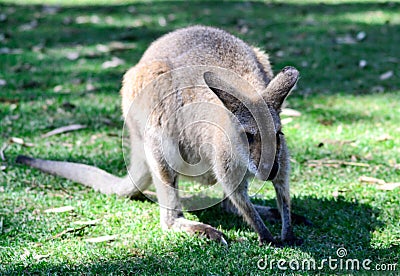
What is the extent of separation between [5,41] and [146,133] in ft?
15.8

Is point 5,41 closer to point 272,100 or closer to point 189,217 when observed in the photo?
point 189,217

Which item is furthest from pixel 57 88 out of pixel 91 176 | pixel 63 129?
pixel 91 176

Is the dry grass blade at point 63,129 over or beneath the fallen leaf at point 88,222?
beneath

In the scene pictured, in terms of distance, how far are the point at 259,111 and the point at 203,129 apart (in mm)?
530

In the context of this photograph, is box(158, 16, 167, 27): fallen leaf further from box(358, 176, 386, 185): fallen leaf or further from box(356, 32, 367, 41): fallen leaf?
box(358, 176, 386, 185): fallen leaf

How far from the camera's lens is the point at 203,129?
11.3 ft

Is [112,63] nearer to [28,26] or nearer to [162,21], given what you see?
[162,21]

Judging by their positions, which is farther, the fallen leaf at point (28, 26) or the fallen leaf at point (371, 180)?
the fallen leaf at point (28, 26)

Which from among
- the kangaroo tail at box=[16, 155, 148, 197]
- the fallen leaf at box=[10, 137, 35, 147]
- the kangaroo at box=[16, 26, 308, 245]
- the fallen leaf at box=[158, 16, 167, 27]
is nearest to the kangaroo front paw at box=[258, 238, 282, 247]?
the kangaroo at box=[16, 26, 308, 245]

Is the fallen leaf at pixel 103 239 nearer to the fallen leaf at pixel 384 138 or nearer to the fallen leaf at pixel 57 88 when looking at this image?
the fallen leaf at pixel 384 138

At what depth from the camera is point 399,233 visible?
10.7 ft
